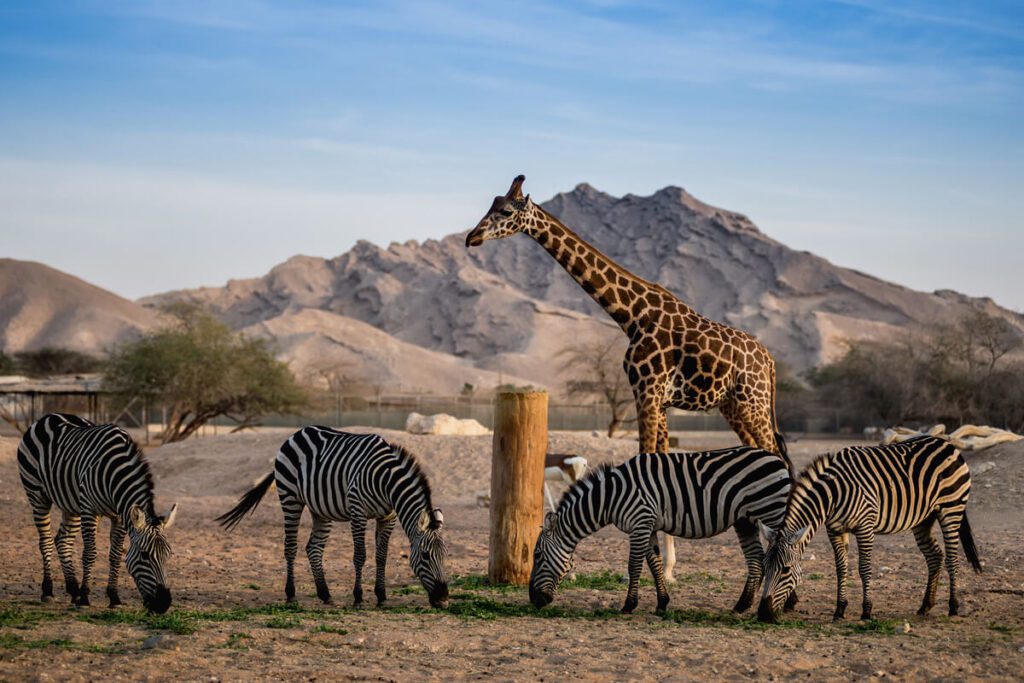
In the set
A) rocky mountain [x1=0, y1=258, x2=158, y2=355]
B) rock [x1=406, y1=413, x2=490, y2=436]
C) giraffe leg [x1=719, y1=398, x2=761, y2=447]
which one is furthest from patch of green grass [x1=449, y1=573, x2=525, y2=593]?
rocky mountain [x1=0, y1=258, x2=158, y2=355]

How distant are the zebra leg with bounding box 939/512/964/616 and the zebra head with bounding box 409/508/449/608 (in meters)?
4.21

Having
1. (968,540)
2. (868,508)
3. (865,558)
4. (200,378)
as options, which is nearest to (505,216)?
(868,508)

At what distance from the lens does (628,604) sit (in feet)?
29.6

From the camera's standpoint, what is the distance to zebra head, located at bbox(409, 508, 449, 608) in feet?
29.3

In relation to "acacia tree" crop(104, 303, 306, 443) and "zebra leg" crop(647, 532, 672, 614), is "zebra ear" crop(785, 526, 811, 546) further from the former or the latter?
"acacia tree" crop(104, 303, 306, 443)

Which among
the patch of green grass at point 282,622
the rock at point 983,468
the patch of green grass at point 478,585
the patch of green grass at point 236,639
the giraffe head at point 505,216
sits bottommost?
the patch of green grass at point 478,585

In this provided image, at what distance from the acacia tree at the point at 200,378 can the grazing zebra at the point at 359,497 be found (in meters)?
25.7

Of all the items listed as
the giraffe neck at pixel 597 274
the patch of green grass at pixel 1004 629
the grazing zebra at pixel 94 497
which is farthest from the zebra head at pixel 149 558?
the patch of green grass at pixel 1004 629

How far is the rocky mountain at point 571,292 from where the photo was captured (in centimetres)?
9469

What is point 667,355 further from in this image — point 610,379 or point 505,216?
point 610,379

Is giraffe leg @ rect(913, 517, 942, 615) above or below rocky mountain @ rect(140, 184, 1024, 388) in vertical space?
below

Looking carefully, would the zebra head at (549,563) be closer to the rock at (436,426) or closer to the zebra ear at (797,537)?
the zebra ear at (797,537)

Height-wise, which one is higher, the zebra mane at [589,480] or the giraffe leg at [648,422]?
the giraffe leg at [648,422]

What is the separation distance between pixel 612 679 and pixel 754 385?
4.48 m
